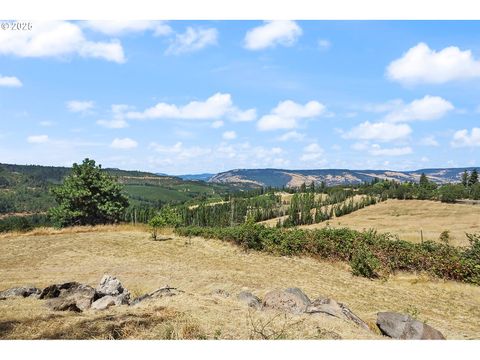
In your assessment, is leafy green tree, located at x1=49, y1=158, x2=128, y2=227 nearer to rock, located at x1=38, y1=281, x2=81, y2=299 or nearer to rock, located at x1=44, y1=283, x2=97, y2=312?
rock, located at x1=38, y1=281, x2=81, y2=299

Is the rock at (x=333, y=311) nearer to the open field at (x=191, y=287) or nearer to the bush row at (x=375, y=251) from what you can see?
the open field at (x=191, y=287)

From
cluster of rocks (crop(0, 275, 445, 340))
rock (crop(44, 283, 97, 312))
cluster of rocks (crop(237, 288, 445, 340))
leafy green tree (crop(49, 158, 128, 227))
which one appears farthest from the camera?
leafy green tree (crop(49, 158, 128, 227))

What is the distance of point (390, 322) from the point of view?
11.3m

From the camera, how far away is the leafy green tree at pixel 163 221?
33188 millimetres

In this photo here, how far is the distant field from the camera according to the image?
10881 cm

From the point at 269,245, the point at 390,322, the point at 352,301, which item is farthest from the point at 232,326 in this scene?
the point at 269,245

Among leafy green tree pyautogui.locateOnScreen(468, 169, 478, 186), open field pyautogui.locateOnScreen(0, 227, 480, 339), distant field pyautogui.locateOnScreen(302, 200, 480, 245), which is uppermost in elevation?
leafy green tree pyautogui.locateOnScreen(468, 169, 478, 186)

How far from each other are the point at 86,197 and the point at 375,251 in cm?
3366

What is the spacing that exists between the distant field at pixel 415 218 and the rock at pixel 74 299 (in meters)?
95.5

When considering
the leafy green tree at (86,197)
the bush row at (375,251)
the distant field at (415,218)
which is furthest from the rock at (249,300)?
the distant field at (415,218)

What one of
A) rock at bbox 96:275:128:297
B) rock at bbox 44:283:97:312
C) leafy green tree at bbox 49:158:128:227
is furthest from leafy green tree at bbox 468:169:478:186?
Answer: rock at bbox 44:283:97:312

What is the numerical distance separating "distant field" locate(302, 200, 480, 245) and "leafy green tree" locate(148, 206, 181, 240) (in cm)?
7612

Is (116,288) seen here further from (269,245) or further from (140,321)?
(269,245)

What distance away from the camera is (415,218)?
130 m
